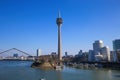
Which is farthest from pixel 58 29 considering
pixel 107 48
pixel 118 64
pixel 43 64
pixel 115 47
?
pixel 115 47

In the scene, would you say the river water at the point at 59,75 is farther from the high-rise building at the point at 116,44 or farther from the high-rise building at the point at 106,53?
the high-rise building at the point at 116,44

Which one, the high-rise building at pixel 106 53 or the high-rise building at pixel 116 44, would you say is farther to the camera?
the high-rise building at pixel 116 44

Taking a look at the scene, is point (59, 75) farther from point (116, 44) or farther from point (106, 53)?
point (116, 44)

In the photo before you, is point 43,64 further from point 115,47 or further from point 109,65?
point 115,47

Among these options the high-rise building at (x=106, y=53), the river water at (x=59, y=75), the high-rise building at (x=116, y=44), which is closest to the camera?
the river water at (x=59, y=75)

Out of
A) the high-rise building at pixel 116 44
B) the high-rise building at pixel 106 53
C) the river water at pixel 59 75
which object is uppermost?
the high-rise building at pixel 116 44

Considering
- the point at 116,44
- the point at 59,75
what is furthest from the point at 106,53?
the point at 59,75

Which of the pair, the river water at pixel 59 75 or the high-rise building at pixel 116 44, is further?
the high-rise building at pixel 116 44

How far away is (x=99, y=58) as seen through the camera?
173 metres

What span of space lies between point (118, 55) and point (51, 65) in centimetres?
5956

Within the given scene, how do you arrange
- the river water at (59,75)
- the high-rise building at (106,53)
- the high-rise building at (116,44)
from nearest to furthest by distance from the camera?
1. the river water at (59,75)
2. the high-rise building at (106,53)
3. the high-rise building at (116,44)

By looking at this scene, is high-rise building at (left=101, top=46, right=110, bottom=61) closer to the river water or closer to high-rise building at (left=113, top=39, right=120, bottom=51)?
high-rise building at (left=113, top=39, right=120, bottom=51)

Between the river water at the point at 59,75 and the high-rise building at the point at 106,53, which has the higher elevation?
the high-rise building at the point at 106,53

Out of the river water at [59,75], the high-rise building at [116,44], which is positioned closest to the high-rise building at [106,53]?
the high-rise building at [116,44]
